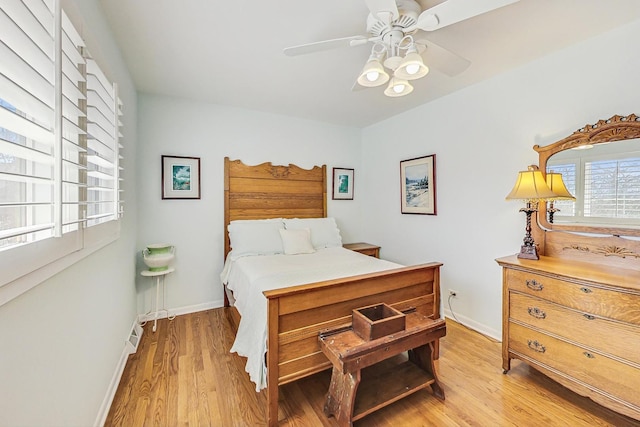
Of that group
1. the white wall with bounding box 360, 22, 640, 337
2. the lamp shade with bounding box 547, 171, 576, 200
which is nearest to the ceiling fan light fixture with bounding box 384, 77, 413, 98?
the white wall with bounding box 360, 22, 640, 337

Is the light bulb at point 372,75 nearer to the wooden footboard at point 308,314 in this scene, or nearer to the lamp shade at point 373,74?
the lamp shade at point 373,74

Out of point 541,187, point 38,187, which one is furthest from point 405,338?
point 38,187

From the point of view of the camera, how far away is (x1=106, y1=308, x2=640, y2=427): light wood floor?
5.26 feet

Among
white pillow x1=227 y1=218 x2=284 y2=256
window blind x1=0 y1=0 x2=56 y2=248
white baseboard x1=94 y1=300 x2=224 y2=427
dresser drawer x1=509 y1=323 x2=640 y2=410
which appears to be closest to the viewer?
window blind x1=0 y1=0 x2=56 y2=248

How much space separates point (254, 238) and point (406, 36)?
2292mm

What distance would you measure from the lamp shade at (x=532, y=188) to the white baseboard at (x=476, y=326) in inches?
51.0

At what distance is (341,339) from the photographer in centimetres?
159

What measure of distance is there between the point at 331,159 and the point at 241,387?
306 cm

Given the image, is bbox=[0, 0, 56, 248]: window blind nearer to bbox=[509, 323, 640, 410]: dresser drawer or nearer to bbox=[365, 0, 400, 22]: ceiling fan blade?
bbox=[365, 0, 400, 22]: ceiling fan blade

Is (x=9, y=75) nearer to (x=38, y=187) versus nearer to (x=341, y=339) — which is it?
(x=38, y=187)

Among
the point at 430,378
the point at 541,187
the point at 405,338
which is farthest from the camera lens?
the point at 541,187

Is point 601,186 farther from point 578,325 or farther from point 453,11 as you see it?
point 453,11

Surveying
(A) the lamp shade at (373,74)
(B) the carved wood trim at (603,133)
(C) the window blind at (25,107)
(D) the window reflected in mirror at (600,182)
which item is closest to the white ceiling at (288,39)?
(A) the lamp shade at (373,74)

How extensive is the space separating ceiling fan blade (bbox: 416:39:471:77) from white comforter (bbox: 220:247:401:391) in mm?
1548
